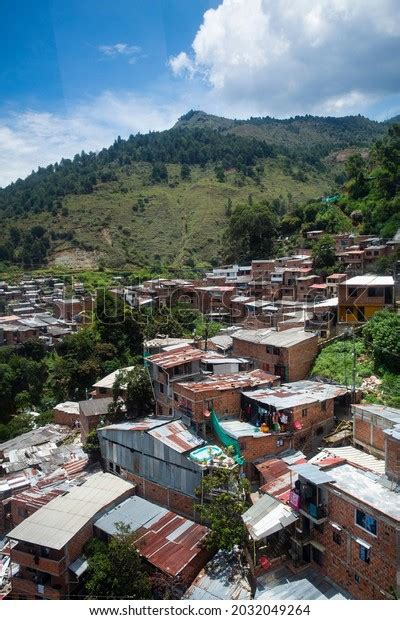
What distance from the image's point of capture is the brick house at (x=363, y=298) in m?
12.1

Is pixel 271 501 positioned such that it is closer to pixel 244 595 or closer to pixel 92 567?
pixel 244 595

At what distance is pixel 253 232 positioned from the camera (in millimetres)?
26625

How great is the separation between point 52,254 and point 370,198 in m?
25.8

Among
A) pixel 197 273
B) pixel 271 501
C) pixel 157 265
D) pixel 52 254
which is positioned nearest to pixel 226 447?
pixel 271 501

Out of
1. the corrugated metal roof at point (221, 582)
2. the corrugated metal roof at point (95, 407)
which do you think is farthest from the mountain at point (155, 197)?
the corrugated metal roof at point (221, 582)

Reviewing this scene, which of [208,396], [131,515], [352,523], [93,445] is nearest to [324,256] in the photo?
[208,396]

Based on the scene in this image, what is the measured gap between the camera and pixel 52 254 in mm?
39688

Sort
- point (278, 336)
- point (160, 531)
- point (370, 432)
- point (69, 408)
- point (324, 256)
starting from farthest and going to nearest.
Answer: point (324, 256) < point (69, 408) < point (278, 336) < point (370, 432) < point (160, 531)

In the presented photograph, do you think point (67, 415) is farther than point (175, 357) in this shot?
Yes

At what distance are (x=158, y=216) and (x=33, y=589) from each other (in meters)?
39.5

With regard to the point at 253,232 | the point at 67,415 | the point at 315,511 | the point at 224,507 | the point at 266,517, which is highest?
the point at 253,232

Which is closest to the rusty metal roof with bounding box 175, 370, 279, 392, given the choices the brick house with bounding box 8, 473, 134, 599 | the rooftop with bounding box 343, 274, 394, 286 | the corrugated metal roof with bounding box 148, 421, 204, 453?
the corrugated metal roof with bounding box 148, 421, 204, 453

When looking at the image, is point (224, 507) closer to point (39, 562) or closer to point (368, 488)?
point (368, 488)

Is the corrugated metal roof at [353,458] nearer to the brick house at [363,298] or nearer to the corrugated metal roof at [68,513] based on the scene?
the corrugated metal roof at [68,513]
